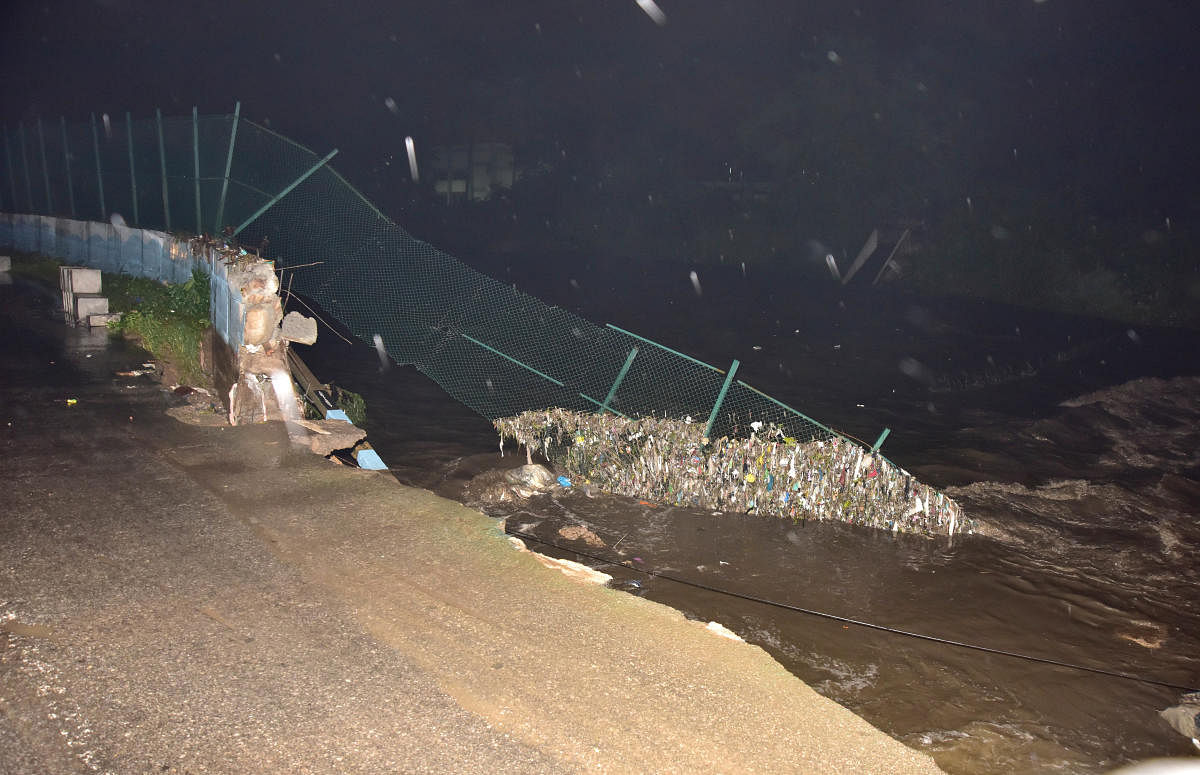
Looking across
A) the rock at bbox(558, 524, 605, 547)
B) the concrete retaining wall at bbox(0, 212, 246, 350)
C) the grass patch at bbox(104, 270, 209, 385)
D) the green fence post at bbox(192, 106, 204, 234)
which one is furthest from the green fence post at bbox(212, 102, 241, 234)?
the rock at bbox(558, 524, 605, 547)

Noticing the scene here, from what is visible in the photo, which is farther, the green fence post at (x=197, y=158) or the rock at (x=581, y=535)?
the green fence post at (x=197, y=158)

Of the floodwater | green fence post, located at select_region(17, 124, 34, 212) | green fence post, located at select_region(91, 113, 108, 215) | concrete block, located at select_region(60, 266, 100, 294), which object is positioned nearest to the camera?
the floodwater

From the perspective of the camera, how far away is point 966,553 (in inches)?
336

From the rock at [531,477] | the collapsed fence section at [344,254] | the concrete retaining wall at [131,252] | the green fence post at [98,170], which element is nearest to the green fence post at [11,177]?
the concrete retaining wall at [131,252]

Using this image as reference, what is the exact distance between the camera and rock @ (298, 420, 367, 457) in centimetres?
726

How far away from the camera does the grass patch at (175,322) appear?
9703 millimetres

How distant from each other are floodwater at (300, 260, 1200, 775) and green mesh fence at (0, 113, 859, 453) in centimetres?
105

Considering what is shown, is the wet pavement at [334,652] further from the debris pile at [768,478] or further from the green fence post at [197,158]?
the green fence post at [197,158]

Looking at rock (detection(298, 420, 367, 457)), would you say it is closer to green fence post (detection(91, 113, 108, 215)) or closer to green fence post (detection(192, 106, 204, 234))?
green fence post (detection(192, 106, 204, 234))

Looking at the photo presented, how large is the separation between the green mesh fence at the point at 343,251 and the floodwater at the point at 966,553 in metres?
1.05

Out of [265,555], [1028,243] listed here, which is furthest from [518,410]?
[1028,243]

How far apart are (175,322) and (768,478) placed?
736 centimetres

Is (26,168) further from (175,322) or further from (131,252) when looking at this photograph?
(175,322)

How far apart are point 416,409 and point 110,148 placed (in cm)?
726
